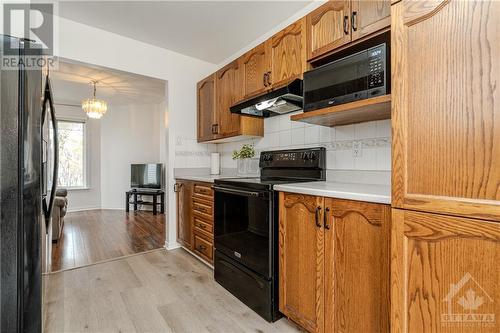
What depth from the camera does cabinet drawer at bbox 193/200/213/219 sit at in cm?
245

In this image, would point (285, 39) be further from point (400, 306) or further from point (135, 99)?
point (135, 99)

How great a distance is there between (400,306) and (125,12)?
2.98 m

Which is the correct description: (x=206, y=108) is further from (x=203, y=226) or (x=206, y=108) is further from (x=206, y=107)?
(x=203, y=226)

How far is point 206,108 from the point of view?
3.10 meters

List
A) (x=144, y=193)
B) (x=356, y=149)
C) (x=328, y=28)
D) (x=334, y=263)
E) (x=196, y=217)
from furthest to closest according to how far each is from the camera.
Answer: (x=144, y=193), (x=196, y=217), (x=356, y=149), (x=328, y=28), (x=334, y=263)

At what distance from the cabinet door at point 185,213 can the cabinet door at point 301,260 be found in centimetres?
148

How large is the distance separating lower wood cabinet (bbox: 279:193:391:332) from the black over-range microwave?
632 mm

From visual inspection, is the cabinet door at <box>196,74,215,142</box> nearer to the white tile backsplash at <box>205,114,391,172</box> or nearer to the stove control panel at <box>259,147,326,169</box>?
the white tile backsplash at <box>205,114,391,172</box>

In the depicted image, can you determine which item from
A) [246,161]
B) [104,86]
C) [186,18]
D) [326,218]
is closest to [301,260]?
[326,218]

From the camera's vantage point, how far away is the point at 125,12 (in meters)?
2.31

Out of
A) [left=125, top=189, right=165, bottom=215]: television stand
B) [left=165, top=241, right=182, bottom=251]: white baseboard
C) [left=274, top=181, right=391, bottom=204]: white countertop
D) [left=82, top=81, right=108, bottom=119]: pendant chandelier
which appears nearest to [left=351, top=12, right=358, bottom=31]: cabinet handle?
[left=274, top=181, right=391, bottom=204]: white countertop

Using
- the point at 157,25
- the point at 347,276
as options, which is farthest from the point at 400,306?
Result: the point at 157,25

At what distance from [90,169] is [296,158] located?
18.4ft

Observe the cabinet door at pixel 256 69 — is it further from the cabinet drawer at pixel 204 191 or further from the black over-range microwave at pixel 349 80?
the cabinet drawer at pixel 204 191
